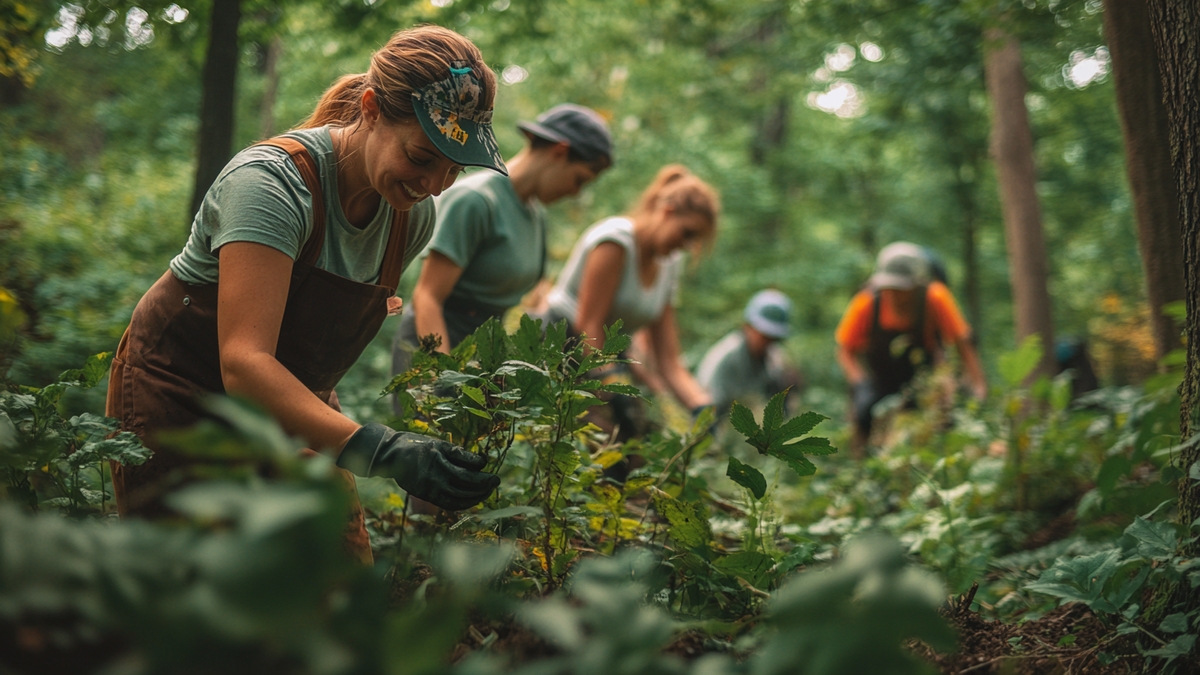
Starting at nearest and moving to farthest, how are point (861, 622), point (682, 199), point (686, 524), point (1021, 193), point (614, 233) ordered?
point (861, 622) < point (686, 524) < point (614, 233) < point (682, 199) < point (1021, 193)

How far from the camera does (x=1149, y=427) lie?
2.56m

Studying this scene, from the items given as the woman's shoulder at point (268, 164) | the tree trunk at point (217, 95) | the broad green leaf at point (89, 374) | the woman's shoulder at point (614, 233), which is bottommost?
the broad green leaf at point (89, 374)

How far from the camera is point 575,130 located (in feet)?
11.0

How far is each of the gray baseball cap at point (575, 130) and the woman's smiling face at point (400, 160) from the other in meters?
1.49

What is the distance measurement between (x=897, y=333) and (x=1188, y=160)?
15.2 ft

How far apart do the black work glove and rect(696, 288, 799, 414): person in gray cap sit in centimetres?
517

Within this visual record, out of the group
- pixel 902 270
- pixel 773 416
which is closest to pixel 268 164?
pixel 773 416

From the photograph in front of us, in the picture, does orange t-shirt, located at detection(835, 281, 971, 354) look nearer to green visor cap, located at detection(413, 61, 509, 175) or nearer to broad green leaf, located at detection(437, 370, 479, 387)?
green visor cap, located at detection(413, 61, 509, 175)

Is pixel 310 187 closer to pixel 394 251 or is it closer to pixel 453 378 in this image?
pixel 394 251

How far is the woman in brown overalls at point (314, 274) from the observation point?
1623 millimetres

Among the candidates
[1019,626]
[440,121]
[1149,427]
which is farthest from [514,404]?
[1149,427]

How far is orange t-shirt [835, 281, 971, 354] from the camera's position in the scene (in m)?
6.32

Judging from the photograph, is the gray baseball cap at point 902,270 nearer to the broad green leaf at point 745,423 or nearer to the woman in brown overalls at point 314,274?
the broad green leaf at point 745,423

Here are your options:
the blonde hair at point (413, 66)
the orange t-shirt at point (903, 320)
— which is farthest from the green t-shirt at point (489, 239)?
the orange t-shirt at point (903, 320)
